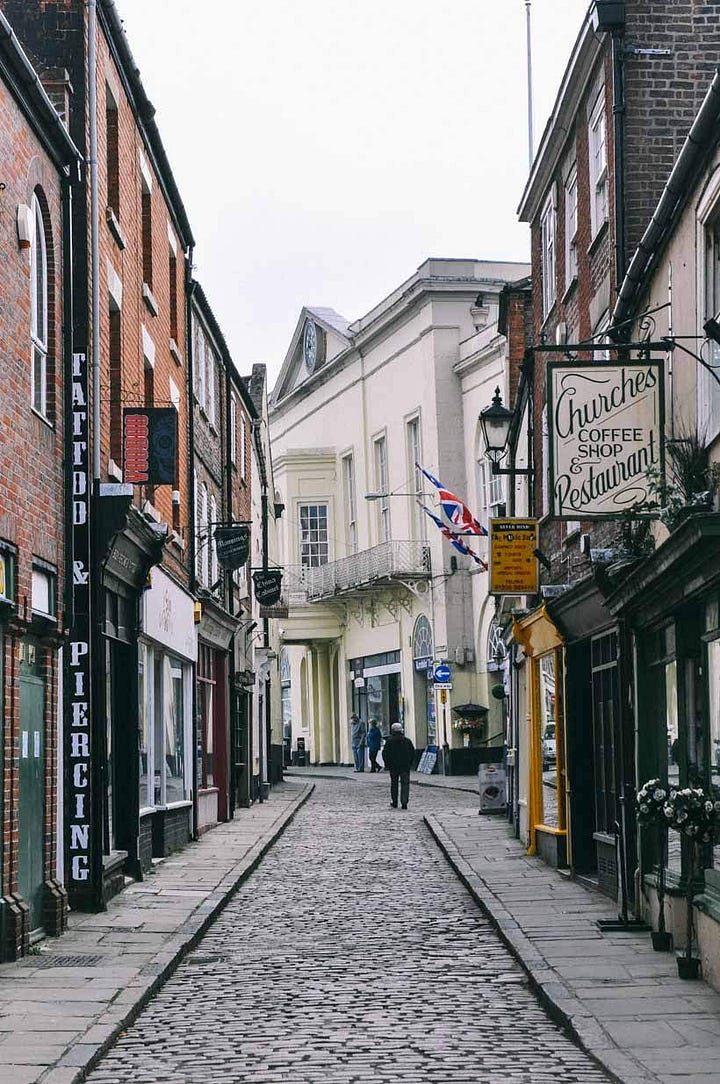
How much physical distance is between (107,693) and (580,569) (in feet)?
19.0

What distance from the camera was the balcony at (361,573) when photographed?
4981 cm

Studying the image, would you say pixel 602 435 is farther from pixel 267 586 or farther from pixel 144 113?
pixel 267 586

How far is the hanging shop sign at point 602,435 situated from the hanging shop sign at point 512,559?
27.7 feet

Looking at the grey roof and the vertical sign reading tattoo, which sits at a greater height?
the grey roof

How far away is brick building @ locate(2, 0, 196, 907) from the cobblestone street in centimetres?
187

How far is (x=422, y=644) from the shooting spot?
50188 millimetres

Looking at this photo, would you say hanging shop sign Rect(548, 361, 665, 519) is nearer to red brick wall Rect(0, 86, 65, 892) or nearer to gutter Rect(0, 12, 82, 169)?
red brick wall Rect(0, 86, 65, 892)

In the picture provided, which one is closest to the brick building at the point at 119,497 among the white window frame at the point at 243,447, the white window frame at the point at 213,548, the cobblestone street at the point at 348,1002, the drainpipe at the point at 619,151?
the cobblestone street at the point at 348,1002

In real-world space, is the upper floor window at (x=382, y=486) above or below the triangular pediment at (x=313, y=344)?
below

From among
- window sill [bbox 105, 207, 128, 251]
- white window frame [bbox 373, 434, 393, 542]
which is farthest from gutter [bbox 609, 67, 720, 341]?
white window frame [bbox 373, 434, 393, 542]

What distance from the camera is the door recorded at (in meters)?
13.2

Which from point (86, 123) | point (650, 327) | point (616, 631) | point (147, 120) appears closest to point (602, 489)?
point (650, 327)

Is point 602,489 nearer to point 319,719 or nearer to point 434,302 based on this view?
point 434,302

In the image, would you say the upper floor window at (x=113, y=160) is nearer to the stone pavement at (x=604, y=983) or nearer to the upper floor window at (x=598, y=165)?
the upper floor window at (x=598, y=165)
